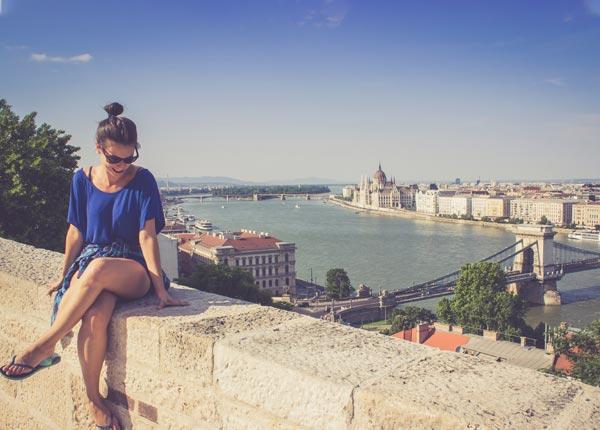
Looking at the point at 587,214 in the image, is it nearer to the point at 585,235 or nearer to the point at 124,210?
the point at 585,235

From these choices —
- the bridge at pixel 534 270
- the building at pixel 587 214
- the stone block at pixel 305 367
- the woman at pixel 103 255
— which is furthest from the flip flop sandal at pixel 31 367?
the building at pixel 587 214

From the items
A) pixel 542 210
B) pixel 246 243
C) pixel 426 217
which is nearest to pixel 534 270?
pixel 246 243

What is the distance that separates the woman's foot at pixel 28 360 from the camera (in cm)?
123

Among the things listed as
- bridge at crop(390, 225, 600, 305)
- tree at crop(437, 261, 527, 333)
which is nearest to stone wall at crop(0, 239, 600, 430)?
tree at crop(437, 261, 527, 333)

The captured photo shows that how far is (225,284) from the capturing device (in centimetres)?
1559

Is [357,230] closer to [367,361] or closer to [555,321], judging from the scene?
[555,321]

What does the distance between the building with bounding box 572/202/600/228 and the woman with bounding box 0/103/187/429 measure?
190 ft

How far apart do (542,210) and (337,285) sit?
141 feet

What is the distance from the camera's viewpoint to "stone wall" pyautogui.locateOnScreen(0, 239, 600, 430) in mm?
792

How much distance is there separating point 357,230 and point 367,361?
48222mm

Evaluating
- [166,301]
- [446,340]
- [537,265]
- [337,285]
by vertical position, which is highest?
[166,301]

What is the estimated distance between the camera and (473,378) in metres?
0.87

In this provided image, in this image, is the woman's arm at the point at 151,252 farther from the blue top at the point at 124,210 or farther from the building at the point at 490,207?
the building at the point at 490,207

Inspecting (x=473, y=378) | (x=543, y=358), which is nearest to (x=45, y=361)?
(x=473, y=378)
